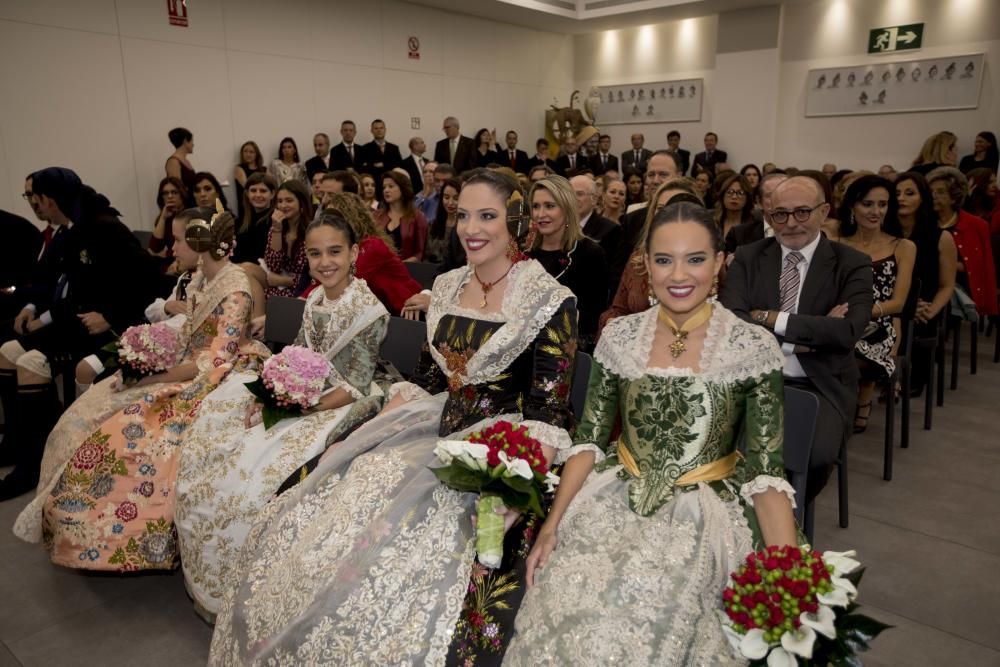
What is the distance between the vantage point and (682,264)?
1.90 meters

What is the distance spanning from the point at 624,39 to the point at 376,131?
269 inches

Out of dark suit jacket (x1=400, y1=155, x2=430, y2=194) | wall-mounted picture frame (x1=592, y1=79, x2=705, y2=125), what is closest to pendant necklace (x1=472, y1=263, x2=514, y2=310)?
dark suit jacket (x1=400, y1=155, x2=430, y2=194)

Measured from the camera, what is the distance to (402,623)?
1770mm

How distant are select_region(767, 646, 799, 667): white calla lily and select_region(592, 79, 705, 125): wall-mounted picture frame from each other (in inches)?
561

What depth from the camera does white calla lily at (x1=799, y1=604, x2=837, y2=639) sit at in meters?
1.36

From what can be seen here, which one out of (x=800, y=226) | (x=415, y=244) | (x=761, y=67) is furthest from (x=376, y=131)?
(x=800, y=226)

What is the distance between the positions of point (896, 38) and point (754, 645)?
44.2ft

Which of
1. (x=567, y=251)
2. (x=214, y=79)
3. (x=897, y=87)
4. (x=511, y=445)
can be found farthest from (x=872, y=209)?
(x=897, y=87)

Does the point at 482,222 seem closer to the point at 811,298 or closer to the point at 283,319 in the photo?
the point at 811,298

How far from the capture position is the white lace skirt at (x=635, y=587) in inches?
60.4

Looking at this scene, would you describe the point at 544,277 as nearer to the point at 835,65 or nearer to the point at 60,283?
the point at 60,283

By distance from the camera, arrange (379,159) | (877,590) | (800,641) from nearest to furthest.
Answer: (800,641) < (877,590) < (379,159)

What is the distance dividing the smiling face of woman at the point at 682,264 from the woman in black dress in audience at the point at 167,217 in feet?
16.4

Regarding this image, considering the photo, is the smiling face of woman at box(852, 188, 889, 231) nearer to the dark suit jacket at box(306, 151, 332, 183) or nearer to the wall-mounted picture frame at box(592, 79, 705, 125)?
the dark suit jacket at box(306, 151, 332, 183)
